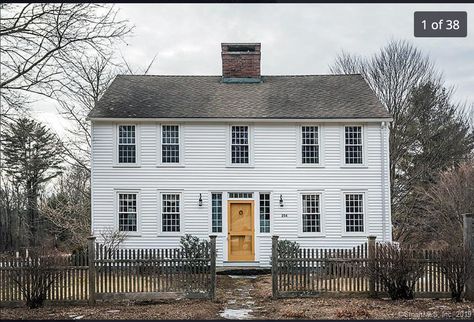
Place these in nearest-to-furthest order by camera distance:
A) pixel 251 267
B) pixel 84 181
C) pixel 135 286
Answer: pixel 135 286, pixel 251 267, pixel 84 181

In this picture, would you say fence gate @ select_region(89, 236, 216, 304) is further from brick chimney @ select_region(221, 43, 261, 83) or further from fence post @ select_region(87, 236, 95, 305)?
brick chimney @ select_region(221, 43, 261, 83)

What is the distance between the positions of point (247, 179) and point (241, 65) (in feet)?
18.4

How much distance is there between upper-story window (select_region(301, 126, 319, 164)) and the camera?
19.4 m

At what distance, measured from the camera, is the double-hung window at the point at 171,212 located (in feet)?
62.6

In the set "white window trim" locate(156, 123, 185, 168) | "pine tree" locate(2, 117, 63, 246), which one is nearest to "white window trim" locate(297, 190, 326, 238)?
"white window trim" locate(156, 123, 185, 168)

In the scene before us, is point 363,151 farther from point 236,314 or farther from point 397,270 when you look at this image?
point 236,314

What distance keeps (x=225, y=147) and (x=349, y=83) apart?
6.39 meters

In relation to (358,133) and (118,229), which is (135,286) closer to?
(118,229)

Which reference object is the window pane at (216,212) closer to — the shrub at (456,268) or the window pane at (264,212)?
the window pane at (264,212)

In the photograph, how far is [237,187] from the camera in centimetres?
1916

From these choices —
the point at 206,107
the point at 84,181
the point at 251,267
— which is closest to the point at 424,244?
the point at 251,267

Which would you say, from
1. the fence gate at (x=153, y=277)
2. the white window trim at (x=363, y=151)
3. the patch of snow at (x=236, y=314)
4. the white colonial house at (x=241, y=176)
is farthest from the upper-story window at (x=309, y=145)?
the patch of snow at (x=236, y=314)

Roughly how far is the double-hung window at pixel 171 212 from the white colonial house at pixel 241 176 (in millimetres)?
36

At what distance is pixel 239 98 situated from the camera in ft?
67.9
